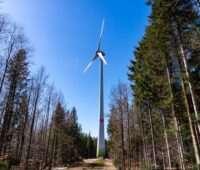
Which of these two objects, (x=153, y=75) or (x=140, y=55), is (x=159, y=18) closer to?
(x=153, y=75)

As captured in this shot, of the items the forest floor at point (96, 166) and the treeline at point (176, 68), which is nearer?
the treeline at point (176, 68)

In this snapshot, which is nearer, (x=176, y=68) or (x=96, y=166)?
(x=176, y=68)

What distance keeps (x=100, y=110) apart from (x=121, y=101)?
1086 centimetres

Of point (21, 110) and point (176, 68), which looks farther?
point (21, 110)

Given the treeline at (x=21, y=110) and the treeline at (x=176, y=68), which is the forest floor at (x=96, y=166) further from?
the treeline at (x=176, y=68)

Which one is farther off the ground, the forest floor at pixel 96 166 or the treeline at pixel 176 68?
the treeline at pixel 176 68

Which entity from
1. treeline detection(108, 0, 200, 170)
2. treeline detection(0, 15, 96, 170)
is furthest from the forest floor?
treeline detection(108, 0, 200, 170)

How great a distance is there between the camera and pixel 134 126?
27875 millimetres

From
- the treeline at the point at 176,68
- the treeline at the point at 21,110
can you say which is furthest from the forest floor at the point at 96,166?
the treeline at the point at 176,68

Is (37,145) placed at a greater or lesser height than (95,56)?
lesser

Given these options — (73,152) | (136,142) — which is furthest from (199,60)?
(73,152)

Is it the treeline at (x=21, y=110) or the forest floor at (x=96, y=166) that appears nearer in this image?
the treeline at (x=21, y=110)

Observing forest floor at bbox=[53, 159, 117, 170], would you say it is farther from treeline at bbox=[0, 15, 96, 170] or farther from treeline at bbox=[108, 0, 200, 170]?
treeline at bbox=[108, 0, 200, 170]

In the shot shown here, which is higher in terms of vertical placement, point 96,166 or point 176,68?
point 176,68
